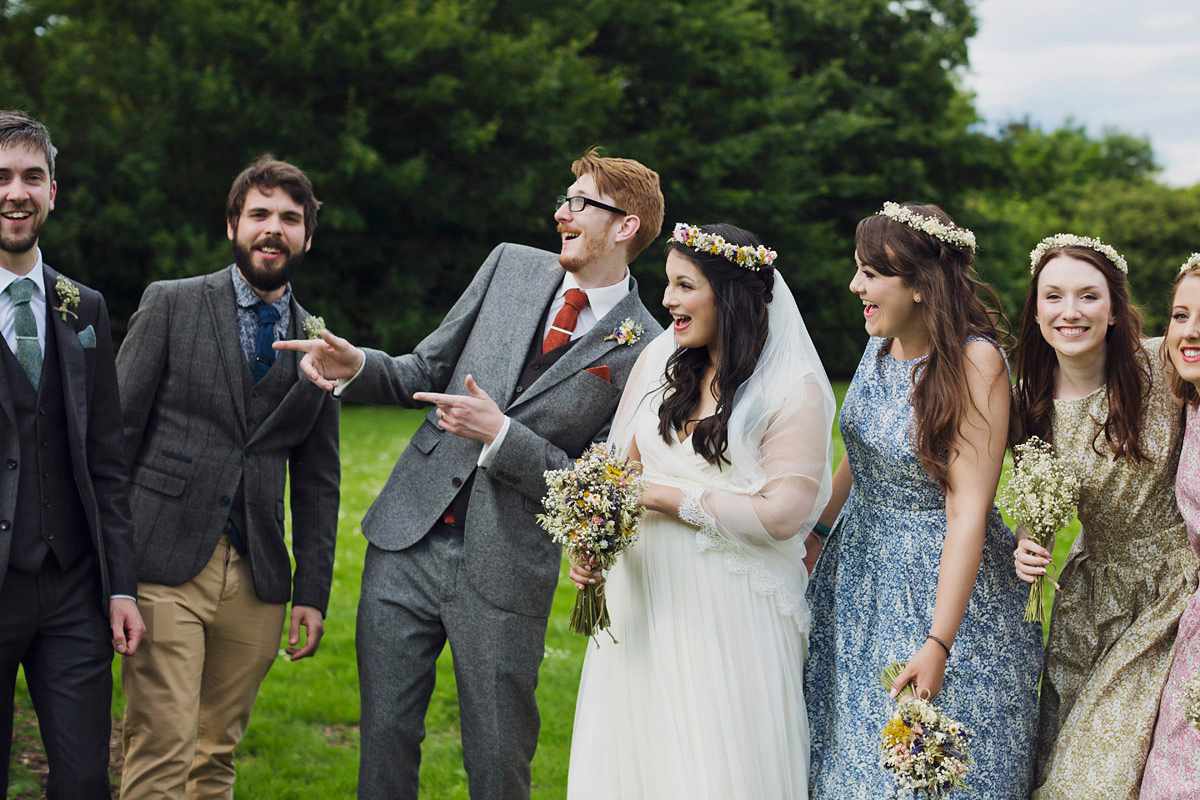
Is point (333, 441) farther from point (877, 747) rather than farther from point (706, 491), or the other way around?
point (877, 747)

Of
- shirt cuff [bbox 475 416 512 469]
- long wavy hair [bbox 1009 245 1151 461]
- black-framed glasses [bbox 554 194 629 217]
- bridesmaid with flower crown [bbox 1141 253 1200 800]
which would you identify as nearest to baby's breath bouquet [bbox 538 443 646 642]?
shirt cuff [bbox 475 416 512 469]

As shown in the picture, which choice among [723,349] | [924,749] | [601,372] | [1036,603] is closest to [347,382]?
[601,372]

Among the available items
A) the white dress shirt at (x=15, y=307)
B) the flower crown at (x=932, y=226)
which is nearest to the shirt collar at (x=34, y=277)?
the white dress shirt at (x=15, y=307)

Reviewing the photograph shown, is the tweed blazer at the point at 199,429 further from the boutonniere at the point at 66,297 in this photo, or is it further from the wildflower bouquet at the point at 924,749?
the wildflower bouquet at the point at 924,749

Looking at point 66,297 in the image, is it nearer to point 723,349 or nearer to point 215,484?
point 215,484

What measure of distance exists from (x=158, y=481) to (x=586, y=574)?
1853mm

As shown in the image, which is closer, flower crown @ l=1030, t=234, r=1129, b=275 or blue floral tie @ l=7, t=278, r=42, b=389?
blue floral tie @ l=7, t=278, r=42, b=389

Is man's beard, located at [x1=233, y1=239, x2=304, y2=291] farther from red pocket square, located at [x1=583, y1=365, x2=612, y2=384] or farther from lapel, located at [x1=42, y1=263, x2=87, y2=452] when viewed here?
red pocket square, located at [x1=583, y1=365, x2=612, y2=384]

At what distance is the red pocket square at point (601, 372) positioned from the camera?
→ 15.2ft

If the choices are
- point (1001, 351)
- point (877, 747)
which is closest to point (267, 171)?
point (1001, 351)

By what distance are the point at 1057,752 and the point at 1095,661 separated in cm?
35

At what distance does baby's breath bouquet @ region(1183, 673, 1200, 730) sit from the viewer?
3227mm

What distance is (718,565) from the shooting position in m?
4.07

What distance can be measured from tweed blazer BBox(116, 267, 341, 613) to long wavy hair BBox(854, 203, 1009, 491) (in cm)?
244
